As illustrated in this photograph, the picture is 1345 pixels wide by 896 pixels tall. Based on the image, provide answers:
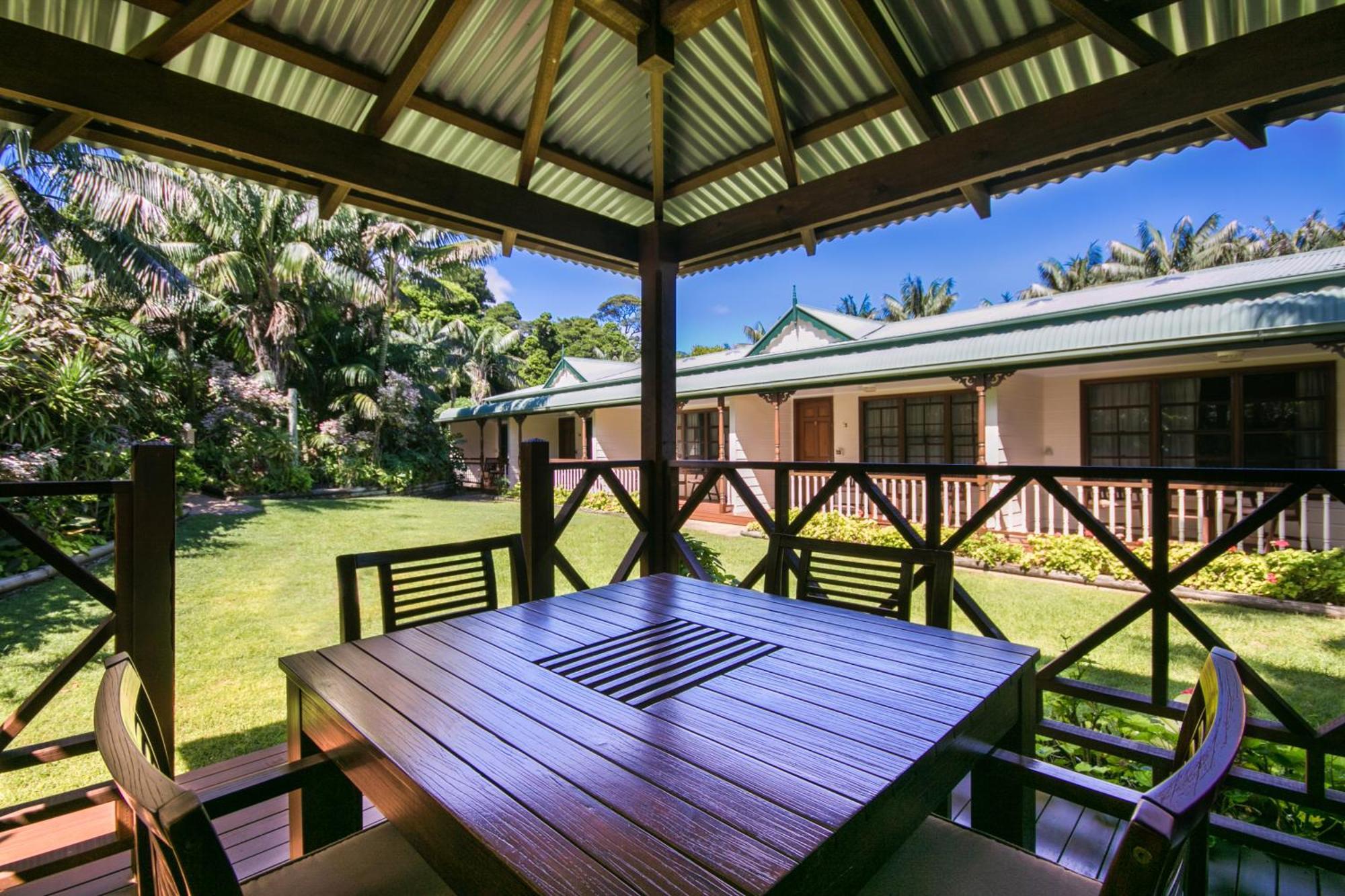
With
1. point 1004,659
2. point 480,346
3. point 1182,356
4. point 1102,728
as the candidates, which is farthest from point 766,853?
point 480,346

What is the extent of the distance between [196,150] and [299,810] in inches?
107

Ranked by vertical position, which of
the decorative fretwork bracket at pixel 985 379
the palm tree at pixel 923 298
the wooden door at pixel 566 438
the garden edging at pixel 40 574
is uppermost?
the palm tree at pixel 923 298

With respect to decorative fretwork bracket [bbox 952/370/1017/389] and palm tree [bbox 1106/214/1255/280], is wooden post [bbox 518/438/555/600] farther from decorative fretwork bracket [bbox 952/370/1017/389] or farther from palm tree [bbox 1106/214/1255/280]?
palm tree [bbox 1106/214/1255/280]

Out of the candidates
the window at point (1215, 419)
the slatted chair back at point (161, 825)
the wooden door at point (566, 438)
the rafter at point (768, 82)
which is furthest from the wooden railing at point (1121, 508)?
the wooden door at point (566, 438)

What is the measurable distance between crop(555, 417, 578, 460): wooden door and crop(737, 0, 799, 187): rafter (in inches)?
569

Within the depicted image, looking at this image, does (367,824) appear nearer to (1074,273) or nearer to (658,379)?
(658,379)

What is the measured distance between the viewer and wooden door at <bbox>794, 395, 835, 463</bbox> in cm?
1059

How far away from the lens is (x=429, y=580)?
2.21 metres

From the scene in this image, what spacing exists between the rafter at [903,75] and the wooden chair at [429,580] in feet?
7.90

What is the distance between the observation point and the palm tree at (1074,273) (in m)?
29.5

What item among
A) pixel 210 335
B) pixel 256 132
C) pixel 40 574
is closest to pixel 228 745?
pixel 256 132

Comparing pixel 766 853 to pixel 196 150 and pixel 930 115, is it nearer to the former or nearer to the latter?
pixel 930 115

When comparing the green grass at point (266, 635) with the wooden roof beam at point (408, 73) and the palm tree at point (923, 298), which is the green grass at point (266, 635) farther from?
the palm tree at point (923, 298)

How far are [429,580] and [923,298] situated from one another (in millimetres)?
37916
